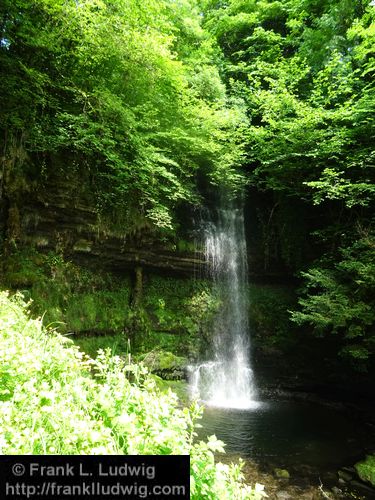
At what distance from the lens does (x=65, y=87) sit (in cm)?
748

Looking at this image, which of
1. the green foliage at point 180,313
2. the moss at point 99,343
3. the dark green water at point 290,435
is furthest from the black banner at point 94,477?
the green foliage at point 180,313

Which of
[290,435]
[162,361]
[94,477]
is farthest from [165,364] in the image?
[94,477]

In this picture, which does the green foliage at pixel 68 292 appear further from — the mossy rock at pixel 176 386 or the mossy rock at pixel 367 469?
the mossy rock at pixel 367 469

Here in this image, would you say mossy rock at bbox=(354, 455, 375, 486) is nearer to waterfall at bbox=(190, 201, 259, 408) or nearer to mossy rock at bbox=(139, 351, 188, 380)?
waterfall at bbox=(190, 201, 259, 408)

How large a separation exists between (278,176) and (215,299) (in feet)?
15.8

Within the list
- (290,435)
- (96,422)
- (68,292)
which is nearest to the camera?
(96,422)

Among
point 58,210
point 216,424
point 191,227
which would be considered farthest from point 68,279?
point 216,424

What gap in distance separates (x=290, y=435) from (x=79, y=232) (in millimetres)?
7327

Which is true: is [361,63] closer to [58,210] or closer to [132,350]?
[58,210]

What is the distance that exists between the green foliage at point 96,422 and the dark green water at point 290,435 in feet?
16.6

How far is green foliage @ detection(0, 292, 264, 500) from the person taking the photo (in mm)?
1730

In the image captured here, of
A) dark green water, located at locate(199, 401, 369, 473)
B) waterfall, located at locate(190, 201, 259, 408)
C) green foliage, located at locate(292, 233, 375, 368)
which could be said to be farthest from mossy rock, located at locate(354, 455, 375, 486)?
waterfall, located at locate(190, 201, 259, 408)

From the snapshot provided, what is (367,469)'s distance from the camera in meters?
5.87

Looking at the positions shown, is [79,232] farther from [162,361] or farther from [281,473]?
[281,473]
